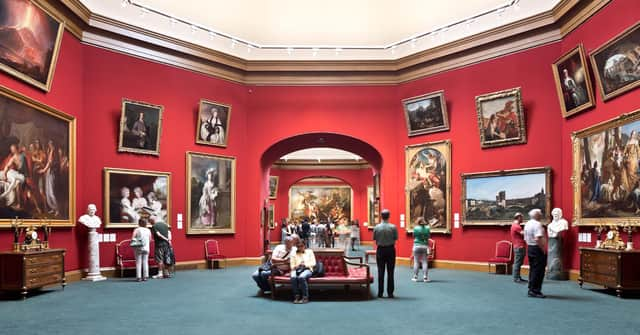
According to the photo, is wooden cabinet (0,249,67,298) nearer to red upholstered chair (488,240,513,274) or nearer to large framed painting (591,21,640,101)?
red upholstered chair (488,240,513,274)

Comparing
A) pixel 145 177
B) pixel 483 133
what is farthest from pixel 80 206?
pixel 483 133

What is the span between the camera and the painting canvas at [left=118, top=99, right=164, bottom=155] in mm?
14484

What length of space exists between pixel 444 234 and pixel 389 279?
263 inches

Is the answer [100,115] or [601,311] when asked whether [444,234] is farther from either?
[100,115]

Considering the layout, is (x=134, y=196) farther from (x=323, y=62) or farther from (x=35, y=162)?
(x=323, y=62)

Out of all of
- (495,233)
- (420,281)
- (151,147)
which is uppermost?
(151,147)

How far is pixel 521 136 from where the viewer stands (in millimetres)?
14523

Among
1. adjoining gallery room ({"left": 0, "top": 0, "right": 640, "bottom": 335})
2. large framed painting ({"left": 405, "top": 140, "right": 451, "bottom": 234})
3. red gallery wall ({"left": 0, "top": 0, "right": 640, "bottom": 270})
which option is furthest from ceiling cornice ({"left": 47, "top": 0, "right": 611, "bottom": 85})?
large framed painting ({"left": 405, "top": 140, "right": 451, "bottom": 234})

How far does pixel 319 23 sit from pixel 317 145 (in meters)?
4.83

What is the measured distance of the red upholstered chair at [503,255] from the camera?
14.3 m

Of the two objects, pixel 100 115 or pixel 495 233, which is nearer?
pixel 100 115

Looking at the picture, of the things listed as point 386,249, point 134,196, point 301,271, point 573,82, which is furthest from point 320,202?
point 301,271

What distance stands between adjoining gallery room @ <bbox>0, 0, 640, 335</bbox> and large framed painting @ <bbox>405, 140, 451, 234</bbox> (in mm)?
66

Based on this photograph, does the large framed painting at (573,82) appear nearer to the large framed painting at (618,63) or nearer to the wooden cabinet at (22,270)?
the large framed painting at (618,63)
